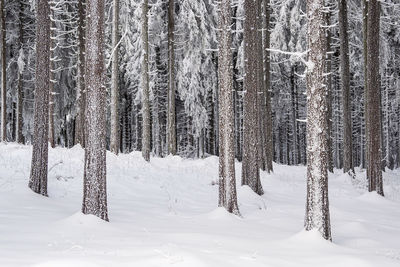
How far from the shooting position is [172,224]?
826 centimetres

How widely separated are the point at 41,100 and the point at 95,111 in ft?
8.28

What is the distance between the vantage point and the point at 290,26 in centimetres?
2206

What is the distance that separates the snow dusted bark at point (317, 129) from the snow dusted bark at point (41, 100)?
612 centimetres

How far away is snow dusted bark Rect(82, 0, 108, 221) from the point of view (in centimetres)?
787

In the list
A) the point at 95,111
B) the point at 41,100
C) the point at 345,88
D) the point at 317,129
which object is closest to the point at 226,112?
the point at 317,129

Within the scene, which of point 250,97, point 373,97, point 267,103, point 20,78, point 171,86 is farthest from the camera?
point 20,78

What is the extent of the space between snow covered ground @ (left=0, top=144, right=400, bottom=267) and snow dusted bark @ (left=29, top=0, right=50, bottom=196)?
0.49 meters

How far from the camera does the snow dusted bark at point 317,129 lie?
280 inches

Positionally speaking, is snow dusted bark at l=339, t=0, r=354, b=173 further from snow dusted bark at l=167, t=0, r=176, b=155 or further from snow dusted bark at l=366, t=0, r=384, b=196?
snow dusted bark at l=167, t=0, r=176, b=155

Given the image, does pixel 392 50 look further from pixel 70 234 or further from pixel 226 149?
pixel 70 234

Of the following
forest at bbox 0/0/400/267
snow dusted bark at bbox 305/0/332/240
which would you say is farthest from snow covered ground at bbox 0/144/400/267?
snow dusted bark at bbox 305/0/332/240

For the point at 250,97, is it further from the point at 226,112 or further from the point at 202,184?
the point at 202,184

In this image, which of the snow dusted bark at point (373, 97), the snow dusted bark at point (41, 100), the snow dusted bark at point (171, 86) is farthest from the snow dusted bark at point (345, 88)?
the snow dusted bark at point (41, 100)

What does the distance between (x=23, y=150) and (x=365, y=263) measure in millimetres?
13474
